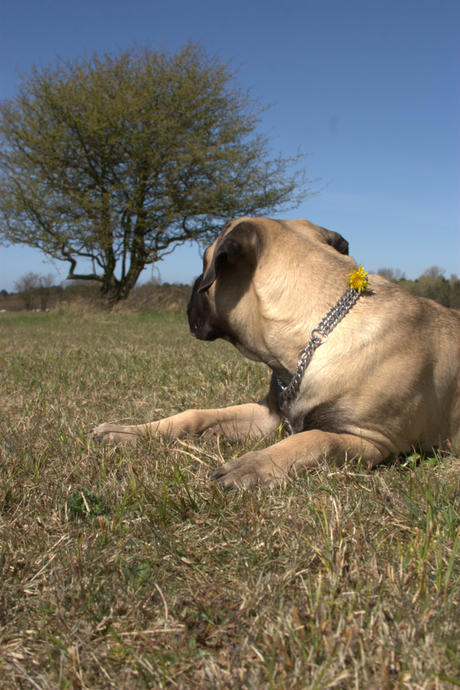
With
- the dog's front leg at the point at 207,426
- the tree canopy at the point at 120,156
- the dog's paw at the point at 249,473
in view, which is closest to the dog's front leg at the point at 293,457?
the dog's paw at the point at 249,473

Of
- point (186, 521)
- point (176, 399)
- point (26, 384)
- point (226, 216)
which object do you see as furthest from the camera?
point (226, 216)

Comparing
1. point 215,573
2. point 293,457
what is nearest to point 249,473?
point 293,457

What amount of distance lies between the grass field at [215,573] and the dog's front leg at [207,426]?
0.54 ft

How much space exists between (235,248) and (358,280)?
2.11 feet

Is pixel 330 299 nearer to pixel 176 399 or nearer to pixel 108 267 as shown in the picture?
pixel 176 399

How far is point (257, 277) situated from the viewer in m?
2.53

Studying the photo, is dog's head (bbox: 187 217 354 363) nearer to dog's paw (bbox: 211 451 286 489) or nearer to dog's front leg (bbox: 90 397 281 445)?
dog's front leg (bbox: 90 397 281 445)

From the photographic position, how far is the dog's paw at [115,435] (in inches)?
100

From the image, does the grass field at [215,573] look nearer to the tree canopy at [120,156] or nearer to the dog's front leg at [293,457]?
the dog's front leg at [293,457]

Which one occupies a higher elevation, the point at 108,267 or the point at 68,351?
the point at 108,267

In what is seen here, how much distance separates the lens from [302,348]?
2404mm

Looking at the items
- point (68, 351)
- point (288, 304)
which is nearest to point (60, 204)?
point (68, 351)

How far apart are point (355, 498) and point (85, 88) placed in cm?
1793

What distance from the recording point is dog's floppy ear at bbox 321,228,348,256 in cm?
299
